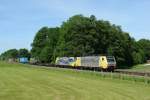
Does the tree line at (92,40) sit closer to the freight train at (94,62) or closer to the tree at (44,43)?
the freight train at (94,62)

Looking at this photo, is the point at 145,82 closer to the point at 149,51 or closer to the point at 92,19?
A: the point at 92,19

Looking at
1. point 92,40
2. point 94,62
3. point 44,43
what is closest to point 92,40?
point 92,40

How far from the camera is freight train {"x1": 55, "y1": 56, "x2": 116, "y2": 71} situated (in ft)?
222

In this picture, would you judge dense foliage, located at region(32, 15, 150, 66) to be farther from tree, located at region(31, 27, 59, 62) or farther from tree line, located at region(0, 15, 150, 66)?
tree, located at region(31, 27, 59, 62)

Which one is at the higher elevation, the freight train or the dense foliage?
the dense foliage

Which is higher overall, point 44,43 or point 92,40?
point 44,43

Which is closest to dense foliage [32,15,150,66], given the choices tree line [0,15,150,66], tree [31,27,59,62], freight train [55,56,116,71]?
tree line [0,15,150,66]

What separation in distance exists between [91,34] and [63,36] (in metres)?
10.2

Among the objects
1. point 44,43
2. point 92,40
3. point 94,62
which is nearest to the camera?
point 94,62

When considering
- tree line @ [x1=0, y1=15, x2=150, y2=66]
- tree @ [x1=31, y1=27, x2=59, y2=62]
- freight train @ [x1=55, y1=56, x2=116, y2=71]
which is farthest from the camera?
tree @ [x1=31, y1=27, x2=59, y2=62]

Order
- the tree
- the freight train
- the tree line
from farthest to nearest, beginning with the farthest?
Result: 1. the tree
2. the tree line
3. the freight train

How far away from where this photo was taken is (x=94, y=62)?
7450cm

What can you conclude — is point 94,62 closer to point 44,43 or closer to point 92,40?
point 92,40

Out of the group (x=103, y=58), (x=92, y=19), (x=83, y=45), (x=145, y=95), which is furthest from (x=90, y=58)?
(x=145, y=95)
